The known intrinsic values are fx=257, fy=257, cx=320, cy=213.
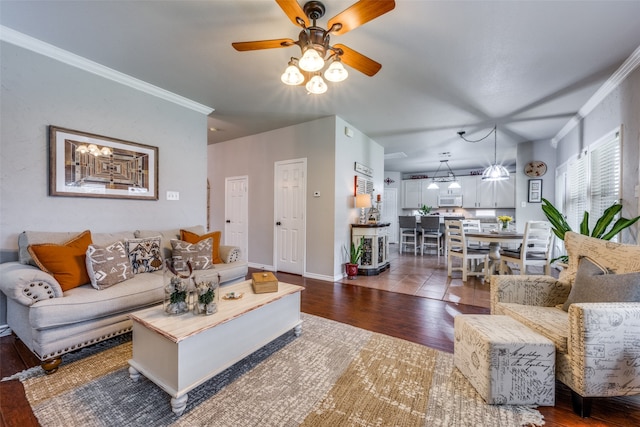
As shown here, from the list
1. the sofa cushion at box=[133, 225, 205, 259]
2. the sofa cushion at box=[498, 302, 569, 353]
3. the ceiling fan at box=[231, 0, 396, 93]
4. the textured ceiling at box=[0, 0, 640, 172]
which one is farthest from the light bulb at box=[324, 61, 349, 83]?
the sofa cushion at box=[133, 225, 205, 259]

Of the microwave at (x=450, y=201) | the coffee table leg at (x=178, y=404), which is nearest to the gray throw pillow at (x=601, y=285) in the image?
the coffee table leg at (x=178, y=404)

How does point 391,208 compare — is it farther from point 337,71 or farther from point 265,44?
point 265,44

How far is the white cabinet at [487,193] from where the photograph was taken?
758cm

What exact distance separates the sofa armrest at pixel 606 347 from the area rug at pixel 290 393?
342 mm

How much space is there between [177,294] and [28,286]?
3.28ft

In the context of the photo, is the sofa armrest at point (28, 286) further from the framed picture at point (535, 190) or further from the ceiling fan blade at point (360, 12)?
the framed picture at point (535, 190)

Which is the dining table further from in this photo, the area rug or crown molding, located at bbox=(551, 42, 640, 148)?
the area rug

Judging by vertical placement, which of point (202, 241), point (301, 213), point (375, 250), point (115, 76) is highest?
point (115, 76)

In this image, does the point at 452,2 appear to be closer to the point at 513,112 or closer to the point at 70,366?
the point at 513,112

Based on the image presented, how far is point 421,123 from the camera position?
170 inches

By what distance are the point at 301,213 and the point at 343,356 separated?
8.94 feet

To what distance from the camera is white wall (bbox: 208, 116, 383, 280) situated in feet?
13.4

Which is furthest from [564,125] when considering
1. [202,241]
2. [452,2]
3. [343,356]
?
[202,241]

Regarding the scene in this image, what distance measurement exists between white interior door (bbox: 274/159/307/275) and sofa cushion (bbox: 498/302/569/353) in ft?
9.85
